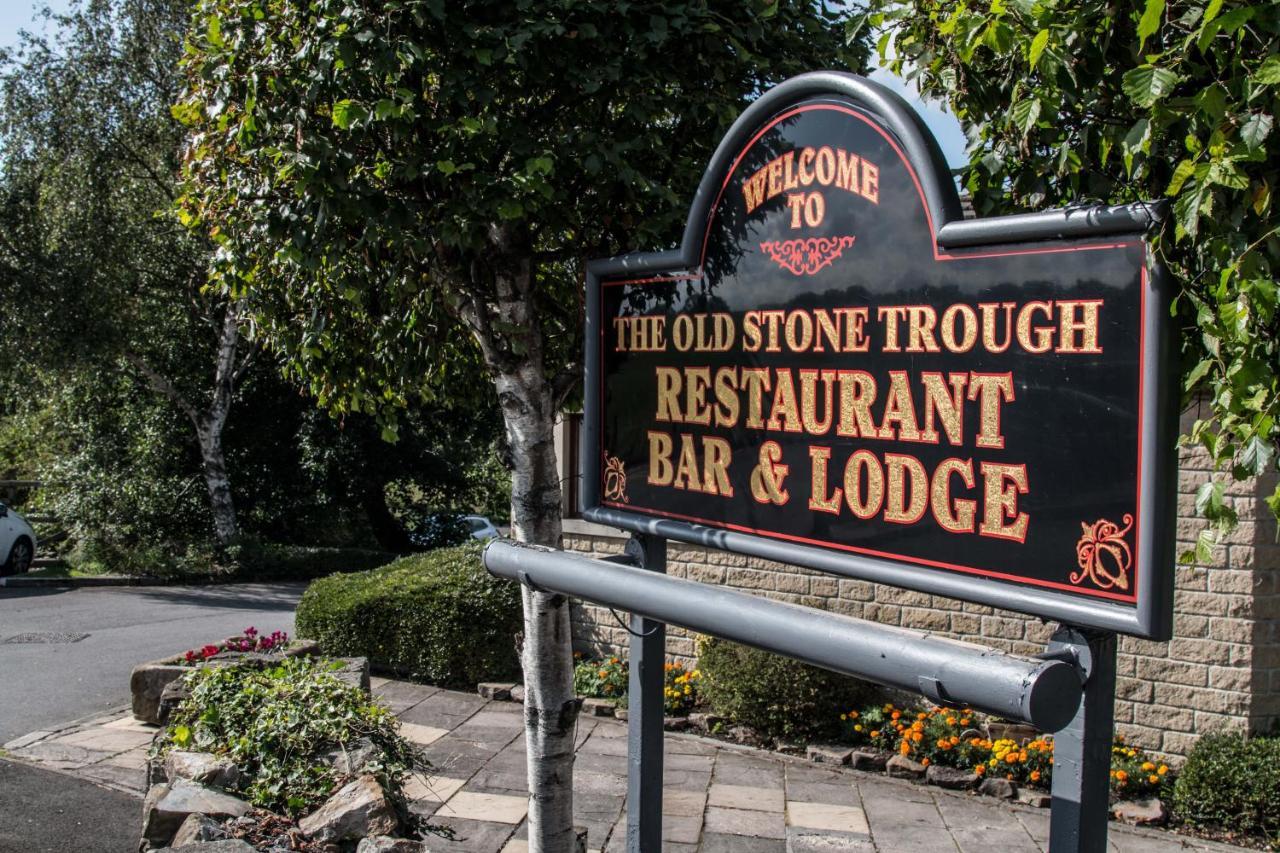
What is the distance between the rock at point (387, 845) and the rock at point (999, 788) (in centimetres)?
451

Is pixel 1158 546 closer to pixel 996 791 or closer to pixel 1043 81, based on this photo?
pixel 1043 81

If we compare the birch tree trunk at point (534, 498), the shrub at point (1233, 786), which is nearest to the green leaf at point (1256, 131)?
the birch tree trunk at point (534, 498)

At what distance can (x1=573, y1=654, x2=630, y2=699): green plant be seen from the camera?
10125mm

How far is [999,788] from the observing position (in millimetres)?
7660

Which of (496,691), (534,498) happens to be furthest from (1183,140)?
(496,691)

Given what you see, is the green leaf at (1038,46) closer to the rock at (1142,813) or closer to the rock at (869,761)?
the rock at (1142,813)

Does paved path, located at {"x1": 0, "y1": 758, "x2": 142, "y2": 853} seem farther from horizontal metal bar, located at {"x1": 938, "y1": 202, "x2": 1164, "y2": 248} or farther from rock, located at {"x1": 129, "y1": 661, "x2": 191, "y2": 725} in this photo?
horizontal metal bar, located at {"x1": 938, "y1": 202, "x2": 1164, "y2": 248}

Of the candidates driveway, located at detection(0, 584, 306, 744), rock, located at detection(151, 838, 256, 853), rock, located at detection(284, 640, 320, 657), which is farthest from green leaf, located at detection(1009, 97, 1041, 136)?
driveway, located at detection(0, 584, 306, 744)

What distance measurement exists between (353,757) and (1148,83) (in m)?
4.80

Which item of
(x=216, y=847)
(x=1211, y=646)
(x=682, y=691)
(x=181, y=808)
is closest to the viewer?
(x=216, y=847)

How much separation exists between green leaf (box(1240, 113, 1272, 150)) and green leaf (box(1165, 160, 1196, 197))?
0.38 feet

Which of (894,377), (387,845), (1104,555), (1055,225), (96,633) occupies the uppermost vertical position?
(1055,225)

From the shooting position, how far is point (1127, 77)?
7.90 ft

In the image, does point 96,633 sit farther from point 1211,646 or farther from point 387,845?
point 1211,646
